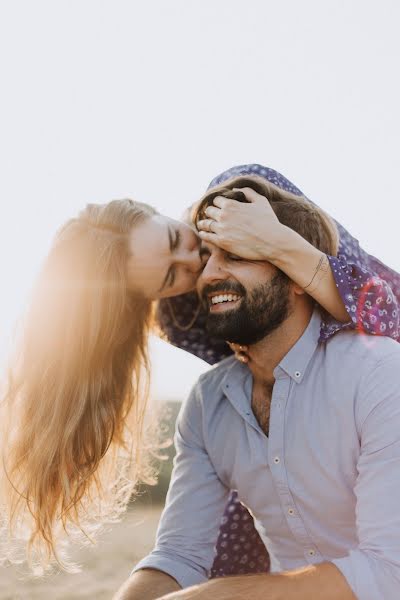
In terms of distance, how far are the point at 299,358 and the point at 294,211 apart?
65 centimetres

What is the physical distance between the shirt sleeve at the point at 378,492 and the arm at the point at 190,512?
0.81m

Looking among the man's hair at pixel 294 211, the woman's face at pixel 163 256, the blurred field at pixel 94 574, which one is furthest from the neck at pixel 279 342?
the blurred field at pixel 94 574

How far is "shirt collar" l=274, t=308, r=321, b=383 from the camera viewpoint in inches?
109

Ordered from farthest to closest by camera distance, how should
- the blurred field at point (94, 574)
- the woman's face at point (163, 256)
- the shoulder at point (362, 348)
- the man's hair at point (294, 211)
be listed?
the blurred field at point (94, 574), the woman's face at point (163, 256), the man's hair at point (294, 211), the shoulder at point (362, 348)

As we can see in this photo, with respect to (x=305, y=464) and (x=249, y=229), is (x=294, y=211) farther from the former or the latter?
(x=305, y=464)

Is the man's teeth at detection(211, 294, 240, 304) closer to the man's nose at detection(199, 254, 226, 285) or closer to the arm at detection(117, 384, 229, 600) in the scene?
the man's nose at detection(199, 254, 226, 285)

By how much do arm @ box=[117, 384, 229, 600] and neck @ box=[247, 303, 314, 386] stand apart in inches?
14.5

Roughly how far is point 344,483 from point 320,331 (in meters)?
0.61

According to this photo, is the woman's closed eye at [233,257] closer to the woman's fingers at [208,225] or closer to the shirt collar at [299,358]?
the woman's fingers at [208,225]

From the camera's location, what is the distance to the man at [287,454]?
7.44 feet

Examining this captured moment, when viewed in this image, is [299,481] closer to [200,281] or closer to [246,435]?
[246,435]

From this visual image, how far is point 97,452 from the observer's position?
3.38 m

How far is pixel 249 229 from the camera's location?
2695 mm

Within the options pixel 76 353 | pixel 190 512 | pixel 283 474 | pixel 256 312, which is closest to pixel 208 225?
pixel 256 312
